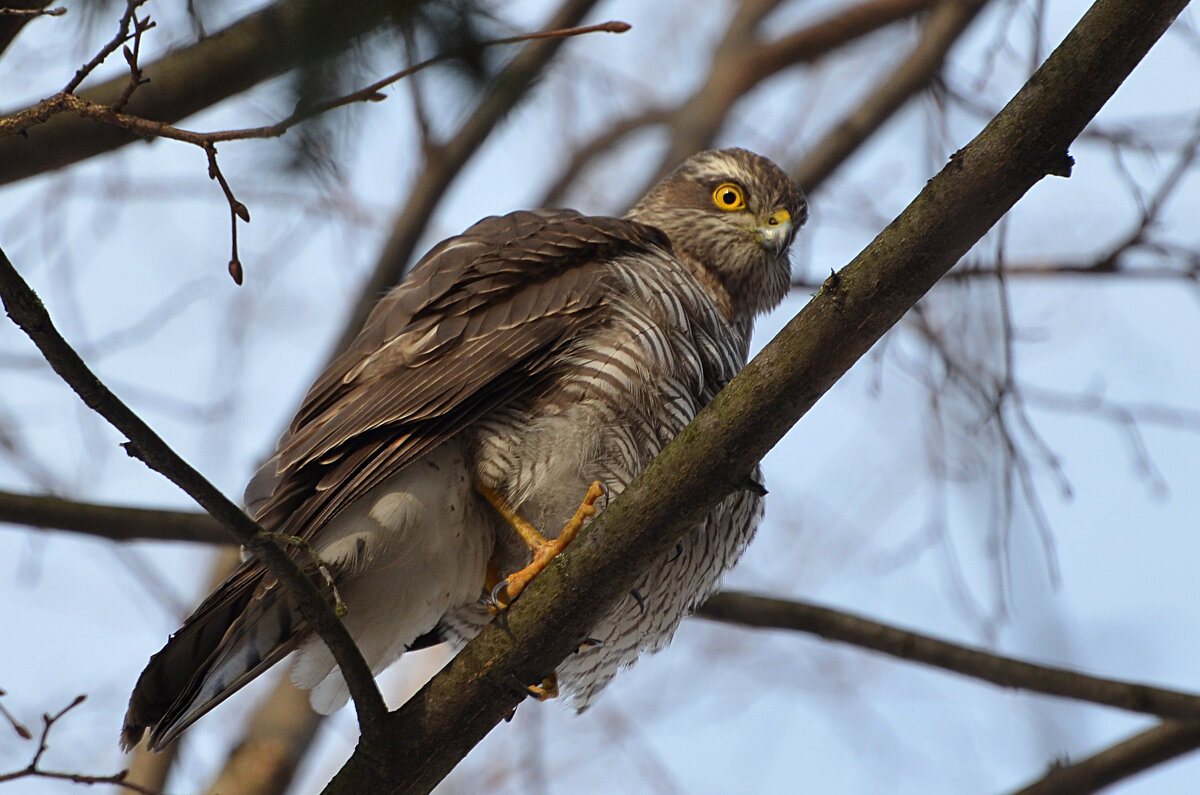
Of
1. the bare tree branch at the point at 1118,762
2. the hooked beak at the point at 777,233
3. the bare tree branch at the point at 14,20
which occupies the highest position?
the bare tree branch at the point at 14,20

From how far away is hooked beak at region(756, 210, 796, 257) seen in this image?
4.42 metres

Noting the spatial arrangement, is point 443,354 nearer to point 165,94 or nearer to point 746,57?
point 165,94

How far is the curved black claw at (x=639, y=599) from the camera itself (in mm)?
3461

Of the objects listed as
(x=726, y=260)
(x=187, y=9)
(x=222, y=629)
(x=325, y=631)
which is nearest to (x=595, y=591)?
(x=325, y=631)

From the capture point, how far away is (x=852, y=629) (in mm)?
4145

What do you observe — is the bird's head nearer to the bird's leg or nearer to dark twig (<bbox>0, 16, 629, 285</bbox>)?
the bird's leg

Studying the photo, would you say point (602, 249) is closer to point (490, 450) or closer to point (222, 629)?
point (490, 450)

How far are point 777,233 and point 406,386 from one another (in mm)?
1842

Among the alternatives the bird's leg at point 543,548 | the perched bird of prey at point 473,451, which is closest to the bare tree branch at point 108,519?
the perched bird of prey at point 473,451

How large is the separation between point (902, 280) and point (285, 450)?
1.66 m

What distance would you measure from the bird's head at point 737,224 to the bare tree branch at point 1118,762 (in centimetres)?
194

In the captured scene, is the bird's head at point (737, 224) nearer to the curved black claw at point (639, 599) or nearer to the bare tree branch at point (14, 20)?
the curved black claw at point (639, 599)

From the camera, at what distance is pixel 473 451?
327 cm

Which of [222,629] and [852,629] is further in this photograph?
Answer: [852,629]
